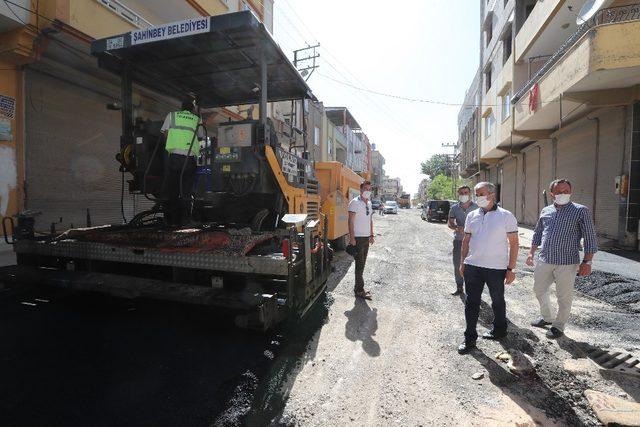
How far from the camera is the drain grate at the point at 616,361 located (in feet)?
9.93

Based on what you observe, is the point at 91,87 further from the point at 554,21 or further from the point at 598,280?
the point at 554,21

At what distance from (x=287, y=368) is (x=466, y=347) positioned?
1807mm

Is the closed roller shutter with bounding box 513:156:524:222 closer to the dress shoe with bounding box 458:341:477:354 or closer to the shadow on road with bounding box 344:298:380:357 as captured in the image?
the shadow on road with bounding box 344:298:380:357

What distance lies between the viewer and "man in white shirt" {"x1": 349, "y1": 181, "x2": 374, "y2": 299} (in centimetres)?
529

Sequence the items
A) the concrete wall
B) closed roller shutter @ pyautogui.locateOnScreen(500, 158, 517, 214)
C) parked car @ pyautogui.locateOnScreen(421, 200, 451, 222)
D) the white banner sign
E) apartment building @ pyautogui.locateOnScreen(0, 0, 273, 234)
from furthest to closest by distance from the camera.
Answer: parked car @ pyautogui.locateOnScreen(421, 200, 451, 222) → closed roller shutter @ pyautogui.locateOnScreen(500, 158, 517, 214) → the concrete wall → apartment building @ pyautogui.locateOnScreen(0, 0, 273, 234) → the white banner sign

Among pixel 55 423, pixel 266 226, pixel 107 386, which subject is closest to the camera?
pixel 55 423

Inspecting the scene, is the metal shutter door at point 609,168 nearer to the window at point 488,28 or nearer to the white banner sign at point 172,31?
the white banner sign at point 172,31

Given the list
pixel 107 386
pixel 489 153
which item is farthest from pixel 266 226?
pixel 489 153

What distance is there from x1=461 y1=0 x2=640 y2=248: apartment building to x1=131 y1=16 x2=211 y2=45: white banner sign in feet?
30.5

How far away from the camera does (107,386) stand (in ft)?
8.57

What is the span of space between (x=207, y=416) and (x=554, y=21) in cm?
1576

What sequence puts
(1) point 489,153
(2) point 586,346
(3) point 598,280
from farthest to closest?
1. (1) point 489,153
2. (3) point 598,280
3. (2) point 586,346

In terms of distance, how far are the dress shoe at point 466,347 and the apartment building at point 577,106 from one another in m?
8.64

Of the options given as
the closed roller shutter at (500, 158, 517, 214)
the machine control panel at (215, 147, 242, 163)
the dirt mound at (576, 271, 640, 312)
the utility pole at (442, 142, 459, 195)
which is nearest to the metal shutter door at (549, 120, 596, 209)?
the closed roller shutter at (500, 158, 517, 214)
